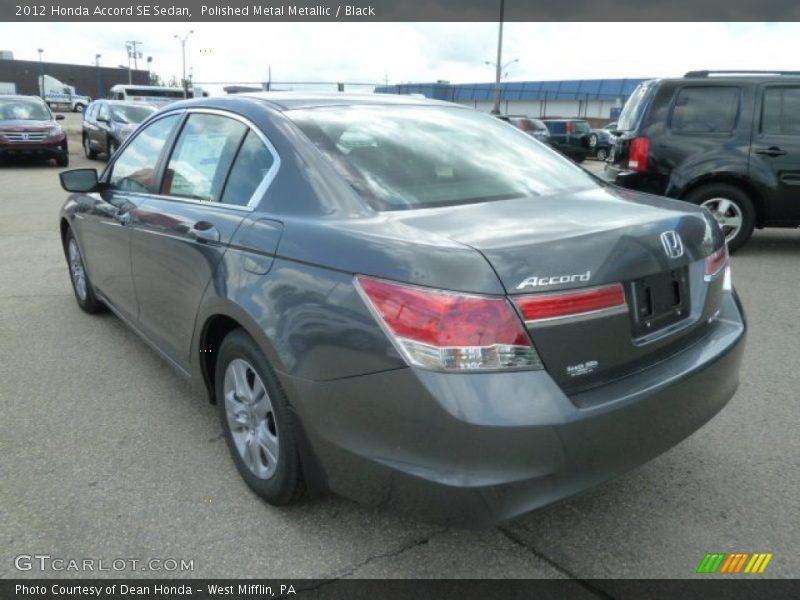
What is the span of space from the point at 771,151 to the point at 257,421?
21.9 ft

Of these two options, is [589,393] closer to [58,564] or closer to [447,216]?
[447,216]

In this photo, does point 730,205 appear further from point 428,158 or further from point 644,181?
point 428,158

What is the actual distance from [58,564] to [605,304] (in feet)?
6.89

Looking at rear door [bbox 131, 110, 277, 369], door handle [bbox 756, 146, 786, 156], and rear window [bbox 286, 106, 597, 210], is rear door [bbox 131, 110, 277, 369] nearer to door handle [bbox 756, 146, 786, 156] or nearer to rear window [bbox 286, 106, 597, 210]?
rear window [bbox 286, 106, 597, 210]

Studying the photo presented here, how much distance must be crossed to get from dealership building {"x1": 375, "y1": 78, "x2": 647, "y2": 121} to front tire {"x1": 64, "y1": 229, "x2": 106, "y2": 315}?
56.3 meters

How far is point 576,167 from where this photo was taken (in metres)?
3.41

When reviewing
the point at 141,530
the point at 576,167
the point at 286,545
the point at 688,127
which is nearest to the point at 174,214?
the point at 141,530

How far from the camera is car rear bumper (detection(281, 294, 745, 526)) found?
1.91 m

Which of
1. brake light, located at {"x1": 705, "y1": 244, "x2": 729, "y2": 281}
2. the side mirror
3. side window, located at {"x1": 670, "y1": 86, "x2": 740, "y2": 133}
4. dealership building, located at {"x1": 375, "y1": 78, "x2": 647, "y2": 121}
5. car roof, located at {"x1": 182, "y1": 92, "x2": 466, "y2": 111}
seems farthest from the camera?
dealership building, located at {"x1": 375, "y1": 78, "x2": 647, "y2": 121}

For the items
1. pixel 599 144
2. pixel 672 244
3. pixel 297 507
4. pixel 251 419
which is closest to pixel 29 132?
pixel 251 419

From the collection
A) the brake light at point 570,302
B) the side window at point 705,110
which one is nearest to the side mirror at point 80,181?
the brake light at point 570,302

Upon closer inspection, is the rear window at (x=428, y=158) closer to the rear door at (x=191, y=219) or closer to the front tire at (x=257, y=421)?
the rear door at (x=191, y=219)

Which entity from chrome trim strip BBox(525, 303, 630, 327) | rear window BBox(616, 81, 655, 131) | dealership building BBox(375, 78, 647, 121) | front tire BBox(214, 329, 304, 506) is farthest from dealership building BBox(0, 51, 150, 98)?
chrome trim strip BBox(525, 303, 630, 327)

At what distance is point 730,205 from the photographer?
23.8ft
